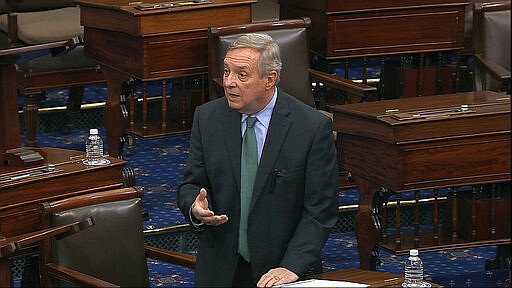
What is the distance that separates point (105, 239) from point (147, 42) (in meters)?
1.79

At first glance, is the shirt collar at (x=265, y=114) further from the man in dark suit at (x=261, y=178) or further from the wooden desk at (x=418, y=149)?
the wooden desk at (x=418, y=149)

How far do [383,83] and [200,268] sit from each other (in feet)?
9.55

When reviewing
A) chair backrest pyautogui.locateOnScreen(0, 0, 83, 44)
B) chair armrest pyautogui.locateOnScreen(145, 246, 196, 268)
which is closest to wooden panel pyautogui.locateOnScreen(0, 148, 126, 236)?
chair armrest pyautogui.locateOnScreen(145, 246, 196, 268)

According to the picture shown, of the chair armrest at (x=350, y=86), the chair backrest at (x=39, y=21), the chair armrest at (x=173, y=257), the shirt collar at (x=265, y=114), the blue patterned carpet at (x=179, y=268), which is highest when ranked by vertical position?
the shirt collar at (x=265, y=114)

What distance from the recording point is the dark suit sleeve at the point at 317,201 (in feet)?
11.8

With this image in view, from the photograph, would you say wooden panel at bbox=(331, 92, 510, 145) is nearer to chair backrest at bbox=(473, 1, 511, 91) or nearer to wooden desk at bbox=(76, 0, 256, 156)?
chair backrest at bbox=(473, 1, 511, 91)

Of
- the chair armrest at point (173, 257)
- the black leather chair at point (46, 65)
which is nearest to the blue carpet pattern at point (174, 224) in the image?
the black leather chair at point (46, 65)

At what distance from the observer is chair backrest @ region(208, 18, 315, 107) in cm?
549

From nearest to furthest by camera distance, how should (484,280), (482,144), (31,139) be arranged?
(482,144), (484,280), (31,139)

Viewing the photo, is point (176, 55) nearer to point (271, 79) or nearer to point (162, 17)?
point (162, 17)

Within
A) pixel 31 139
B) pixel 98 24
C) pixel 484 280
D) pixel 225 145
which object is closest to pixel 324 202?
pixel 225 145

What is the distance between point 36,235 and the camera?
3723mm

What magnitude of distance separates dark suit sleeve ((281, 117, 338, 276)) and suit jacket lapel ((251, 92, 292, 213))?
0.33 ft

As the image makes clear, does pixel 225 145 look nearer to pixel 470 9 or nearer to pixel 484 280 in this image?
pixel 484 280
